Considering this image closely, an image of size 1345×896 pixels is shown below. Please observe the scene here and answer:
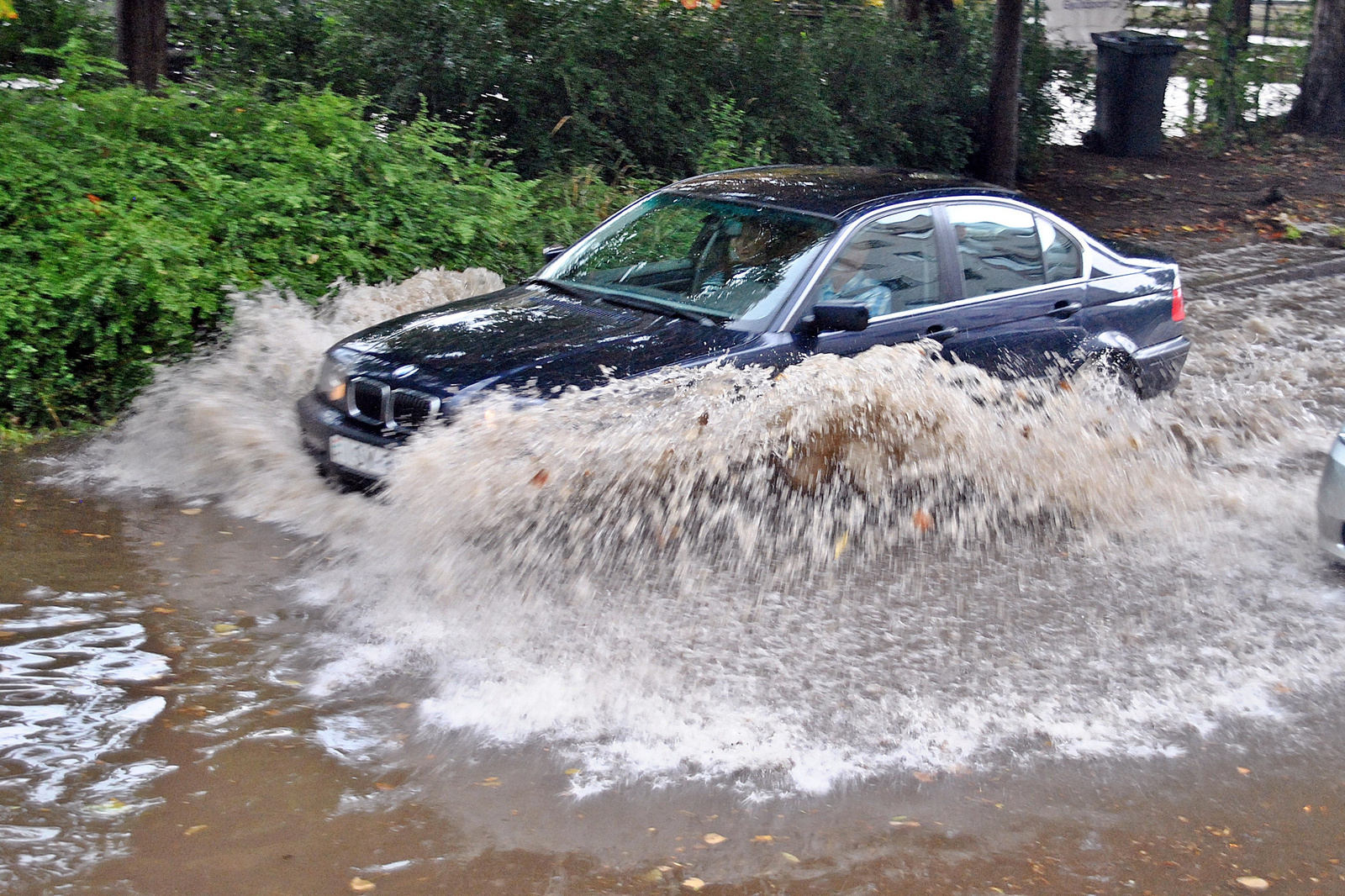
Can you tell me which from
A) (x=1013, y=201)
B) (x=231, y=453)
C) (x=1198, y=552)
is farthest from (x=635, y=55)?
(x=1198, y=552)

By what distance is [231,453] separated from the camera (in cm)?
614

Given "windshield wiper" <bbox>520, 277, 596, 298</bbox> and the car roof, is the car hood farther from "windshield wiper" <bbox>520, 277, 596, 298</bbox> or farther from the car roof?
the car roof

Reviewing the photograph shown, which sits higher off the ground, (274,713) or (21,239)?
(21,239)

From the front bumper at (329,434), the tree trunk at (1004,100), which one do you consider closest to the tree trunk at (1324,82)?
the tree trunk at (1004,100)

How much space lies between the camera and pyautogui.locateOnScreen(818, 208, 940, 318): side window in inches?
222

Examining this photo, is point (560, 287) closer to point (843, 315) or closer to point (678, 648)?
point (843, 315)

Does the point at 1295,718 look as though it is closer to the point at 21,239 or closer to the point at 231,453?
the point at 231,453

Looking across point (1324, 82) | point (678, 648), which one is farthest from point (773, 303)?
point (1324, 82)

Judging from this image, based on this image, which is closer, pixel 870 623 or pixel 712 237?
pixel 870 623

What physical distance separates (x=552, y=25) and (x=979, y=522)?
6.90 metres

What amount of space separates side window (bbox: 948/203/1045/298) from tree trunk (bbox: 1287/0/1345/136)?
1400 centimetres

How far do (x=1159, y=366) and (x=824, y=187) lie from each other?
2207 millimetres

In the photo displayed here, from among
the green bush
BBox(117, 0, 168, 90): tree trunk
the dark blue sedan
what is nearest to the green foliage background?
the green bush

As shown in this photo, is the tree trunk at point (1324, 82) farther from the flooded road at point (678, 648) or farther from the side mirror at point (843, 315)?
the side mirror at point (843, 315)
